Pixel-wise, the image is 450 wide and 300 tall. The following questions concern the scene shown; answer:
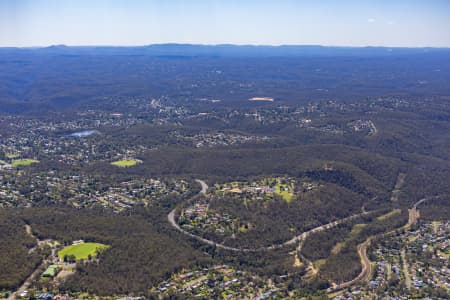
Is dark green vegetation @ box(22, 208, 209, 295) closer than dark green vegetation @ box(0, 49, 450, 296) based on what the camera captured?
Yes

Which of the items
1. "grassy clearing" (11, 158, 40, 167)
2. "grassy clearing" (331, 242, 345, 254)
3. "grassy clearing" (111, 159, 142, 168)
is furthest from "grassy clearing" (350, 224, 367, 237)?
"grassy clearing" (11, 158, 40, 167)

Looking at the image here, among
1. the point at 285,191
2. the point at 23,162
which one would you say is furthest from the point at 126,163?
the point at 285,191

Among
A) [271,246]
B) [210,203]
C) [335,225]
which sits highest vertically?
[210,203]

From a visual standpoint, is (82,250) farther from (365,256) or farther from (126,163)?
(126,163)

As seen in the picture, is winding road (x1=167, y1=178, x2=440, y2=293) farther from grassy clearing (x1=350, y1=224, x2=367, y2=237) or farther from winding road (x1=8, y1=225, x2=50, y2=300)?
winding road (x1=8, y1=225, x2=50, y2=300)

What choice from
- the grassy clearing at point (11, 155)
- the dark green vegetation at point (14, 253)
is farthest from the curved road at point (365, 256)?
the grassy clearing at point (11, 155)

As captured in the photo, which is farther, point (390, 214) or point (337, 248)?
point (390, 214)

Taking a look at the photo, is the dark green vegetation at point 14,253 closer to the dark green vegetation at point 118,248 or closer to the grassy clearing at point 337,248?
the dark green vegetation at point 118,248

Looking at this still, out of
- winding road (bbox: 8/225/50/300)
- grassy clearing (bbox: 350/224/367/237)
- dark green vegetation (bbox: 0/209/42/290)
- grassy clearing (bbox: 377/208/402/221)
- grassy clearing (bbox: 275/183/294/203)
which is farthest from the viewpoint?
grassy clearing (bbox: 275/183/294/203)

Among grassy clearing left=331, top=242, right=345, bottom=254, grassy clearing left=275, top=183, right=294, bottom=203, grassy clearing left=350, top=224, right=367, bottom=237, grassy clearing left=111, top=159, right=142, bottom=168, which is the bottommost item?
grassy clearing left=331, top=242, right=345, bottom=254

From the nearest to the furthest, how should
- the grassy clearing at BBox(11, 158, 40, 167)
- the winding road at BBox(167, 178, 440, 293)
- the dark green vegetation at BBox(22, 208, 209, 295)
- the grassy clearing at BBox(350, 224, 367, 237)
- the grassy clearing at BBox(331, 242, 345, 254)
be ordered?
the dark green vegetation at BBox(22, 208, 209, 295), the winding road at BBox(167, 178, 440, 293), the grassy clearing at BBox(331, 242, 345, 254), the grassy clearing at BBox(350, 224, 367, 237), the grassy clearing at BBox(11, 158, 40, 167)
